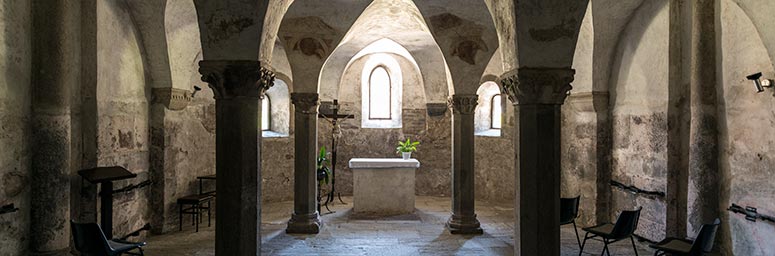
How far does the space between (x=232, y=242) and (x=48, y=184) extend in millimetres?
2743

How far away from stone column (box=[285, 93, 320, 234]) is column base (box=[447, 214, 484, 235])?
7.73ft

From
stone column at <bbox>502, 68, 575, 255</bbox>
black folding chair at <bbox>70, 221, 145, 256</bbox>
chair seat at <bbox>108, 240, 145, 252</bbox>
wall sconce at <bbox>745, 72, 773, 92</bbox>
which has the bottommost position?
chair seat at <bbox>108, 240, 145, 252</bbox>

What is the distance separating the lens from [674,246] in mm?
4859

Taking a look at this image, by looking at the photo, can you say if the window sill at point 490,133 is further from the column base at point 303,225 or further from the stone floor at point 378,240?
the column base at point 303,225

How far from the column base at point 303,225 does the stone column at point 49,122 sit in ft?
11.0

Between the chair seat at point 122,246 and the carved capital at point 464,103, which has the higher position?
the carved capital at point 464,103

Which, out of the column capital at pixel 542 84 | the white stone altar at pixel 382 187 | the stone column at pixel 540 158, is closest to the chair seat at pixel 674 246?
the stone column at pixel 540 158

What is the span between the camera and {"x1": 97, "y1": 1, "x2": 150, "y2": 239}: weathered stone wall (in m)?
6.13

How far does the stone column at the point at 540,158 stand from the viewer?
13.3ft

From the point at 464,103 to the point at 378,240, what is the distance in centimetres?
278

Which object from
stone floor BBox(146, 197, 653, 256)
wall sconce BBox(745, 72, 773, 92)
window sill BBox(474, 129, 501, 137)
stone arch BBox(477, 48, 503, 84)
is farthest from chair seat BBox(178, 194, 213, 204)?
wall sconce BBox(745, 72, 773, 92)

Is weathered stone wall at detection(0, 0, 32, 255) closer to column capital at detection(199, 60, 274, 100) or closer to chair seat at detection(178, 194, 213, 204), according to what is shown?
column capital at detection(199, 60, 274, 100)

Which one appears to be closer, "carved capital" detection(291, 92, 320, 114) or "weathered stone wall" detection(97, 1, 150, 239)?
"weathered stone wall" detection(97, 1, 150, 239)

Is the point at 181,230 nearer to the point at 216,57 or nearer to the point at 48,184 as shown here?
the point at 48,184
